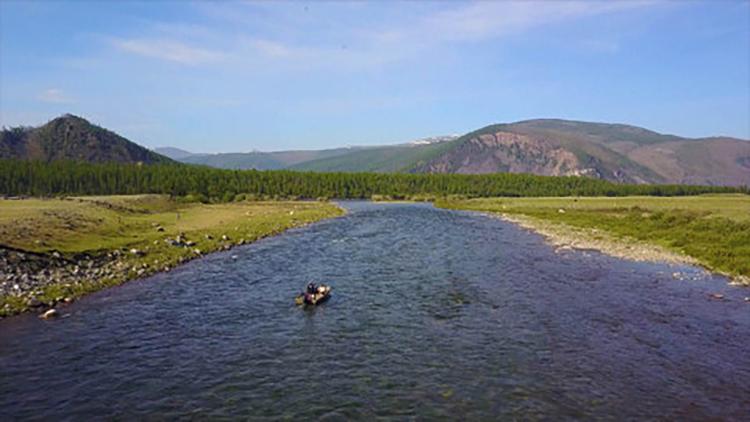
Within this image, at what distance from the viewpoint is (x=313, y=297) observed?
3192 centimetres

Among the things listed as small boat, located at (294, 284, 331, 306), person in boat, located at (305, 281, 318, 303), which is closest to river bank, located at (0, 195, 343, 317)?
small boat, located at (294, 284, 331, 306)

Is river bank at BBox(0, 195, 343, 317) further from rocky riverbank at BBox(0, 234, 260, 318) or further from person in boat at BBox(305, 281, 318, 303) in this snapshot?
person in boat at BBox(305, 281, 318, 303)

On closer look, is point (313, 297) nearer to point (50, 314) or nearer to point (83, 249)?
point (50, 314)

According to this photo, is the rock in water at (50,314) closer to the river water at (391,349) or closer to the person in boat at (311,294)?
the river water at (391,349)

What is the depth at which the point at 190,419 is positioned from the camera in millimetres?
16766

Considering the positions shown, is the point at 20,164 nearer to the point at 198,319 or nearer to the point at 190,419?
the point at 198,319

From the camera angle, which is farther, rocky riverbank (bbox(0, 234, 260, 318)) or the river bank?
the river bank

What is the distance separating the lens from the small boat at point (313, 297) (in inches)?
1249

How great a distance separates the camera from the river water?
1808 centimetres

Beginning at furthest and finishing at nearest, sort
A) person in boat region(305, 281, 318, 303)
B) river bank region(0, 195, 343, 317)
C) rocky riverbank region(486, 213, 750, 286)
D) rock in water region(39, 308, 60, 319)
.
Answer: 1. rocky riverbank region(486, 213, 750, 286)
2. person in boat region(305, 281, 318, 303)
3. river bank region(0, 195, 343, 317)
4. rock in water region(39, 308, 60, 319)

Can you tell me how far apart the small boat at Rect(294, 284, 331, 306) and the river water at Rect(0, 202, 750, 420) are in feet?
2.16

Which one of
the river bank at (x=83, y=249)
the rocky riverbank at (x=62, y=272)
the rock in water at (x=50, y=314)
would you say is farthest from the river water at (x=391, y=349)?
the river bank at (x=83, y=249)

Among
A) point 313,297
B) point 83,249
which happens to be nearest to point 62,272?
point 83,249

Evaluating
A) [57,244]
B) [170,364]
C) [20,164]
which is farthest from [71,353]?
[20,164]
